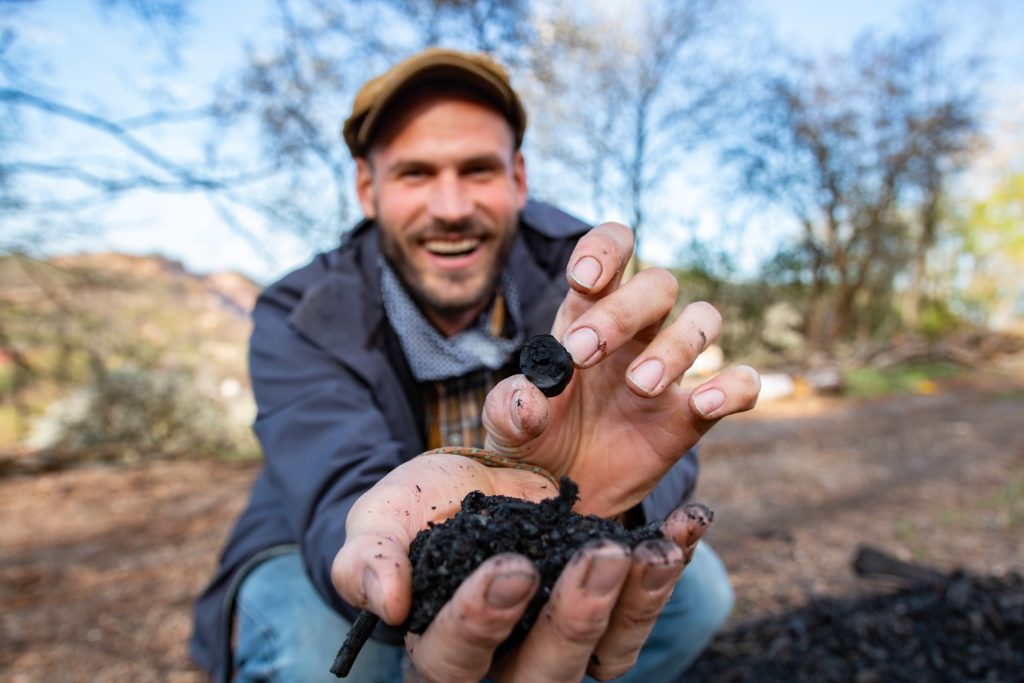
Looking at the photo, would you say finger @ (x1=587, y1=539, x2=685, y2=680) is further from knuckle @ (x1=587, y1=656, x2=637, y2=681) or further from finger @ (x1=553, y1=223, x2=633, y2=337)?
finger @ (x1=553, y1=223, x2=633, y2=337)

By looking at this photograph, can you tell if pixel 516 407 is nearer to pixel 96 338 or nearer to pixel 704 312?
pixel 704 312

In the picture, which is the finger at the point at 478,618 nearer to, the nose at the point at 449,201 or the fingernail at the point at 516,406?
the fingernail at the point at 516,406

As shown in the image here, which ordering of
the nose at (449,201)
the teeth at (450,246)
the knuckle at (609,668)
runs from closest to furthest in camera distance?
the knuckle at (609,668)
the nose at (449,201)
the teeth at (450,246)

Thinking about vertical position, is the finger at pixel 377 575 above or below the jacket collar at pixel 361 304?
below

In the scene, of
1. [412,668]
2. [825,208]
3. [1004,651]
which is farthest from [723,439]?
[825,208]

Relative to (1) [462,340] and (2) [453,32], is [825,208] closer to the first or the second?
(2) [453,32]

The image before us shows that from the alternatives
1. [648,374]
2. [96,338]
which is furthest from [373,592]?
[96,338]

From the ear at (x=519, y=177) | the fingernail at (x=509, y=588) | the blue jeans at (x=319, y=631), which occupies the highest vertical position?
the ear at (x=519, y=177)

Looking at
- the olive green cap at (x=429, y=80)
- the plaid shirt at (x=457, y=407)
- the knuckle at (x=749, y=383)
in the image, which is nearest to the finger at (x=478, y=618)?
the knuckle at (x=749, y=383)
